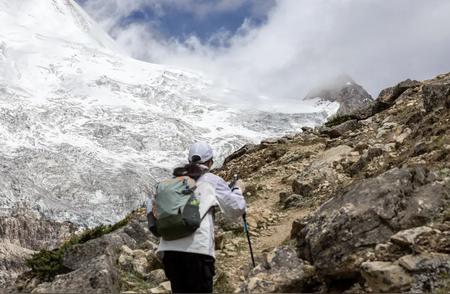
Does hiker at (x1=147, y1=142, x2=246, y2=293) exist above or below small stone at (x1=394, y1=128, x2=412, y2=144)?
below

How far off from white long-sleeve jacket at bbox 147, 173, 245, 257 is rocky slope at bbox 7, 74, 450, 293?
1.25m

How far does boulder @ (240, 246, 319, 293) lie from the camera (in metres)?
6.62

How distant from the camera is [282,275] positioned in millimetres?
6773

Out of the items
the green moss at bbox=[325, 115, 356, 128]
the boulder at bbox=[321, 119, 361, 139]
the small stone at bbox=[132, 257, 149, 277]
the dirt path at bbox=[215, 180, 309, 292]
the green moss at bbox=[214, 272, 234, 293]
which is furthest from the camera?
the green moss at bbox=[325, 115, 356, 128]

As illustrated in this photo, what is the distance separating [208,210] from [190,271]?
536mm

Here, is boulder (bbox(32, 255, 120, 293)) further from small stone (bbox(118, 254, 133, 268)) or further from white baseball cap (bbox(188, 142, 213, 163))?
white baseball cap (bbox(188, 142, 213, 163))

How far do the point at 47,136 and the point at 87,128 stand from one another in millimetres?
8290

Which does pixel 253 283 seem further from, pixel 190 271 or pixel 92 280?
pixel 92 280

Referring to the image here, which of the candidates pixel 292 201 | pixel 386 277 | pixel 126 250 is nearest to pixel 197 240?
pixel 386 277

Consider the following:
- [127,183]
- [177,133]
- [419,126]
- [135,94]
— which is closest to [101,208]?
[127,183]

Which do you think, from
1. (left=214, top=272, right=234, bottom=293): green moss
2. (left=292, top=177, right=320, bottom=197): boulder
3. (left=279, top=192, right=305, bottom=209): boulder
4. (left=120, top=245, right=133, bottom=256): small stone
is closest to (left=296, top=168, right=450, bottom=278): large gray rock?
(left=214, top=272, right=234, bottom=293): green moss

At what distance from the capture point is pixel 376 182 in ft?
23.5

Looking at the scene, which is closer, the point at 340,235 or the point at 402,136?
the point at 340,235

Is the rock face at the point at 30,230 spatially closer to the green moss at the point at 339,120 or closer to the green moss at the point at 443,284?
the green moss at the point at 339,120
